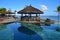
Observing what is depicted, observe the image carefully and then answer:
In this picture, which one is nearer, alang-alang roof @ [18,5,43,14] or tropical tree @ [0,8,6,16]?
alang-alang roof @ [18,5,43,14]

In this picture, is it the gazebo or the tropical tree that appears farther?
the tropical tree

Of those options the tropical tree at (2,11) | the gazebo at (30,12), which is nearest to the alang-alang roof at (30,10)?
the gazebo at (30,12)

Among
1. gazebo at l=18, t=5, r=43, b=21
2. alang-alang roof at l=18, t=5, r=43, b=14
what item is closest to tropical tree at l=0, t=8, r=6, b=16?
gazebo at l=18, t=5, r=43, b=21

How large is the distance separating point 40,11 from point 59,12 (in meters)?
3.56

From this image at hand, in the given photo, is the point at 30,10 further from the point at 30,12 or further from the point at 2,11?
the point at 2,11

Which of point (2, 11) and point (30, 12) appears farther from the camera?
point (2, 11)

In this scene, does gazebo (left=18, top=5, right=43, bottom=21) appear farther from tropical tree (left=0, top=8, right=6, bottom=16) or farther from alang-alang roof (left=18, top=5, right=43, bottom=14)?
tropical tree (left=0, top=8, right=6, bottom=16)

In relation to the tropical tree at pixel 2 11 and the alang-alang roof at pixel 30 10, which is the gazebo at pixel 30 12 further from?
the tropical tree at pixel 2 11

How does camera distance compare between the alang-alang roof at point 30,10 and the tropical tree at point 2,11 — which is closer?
the alang-alang roof at point 30,10

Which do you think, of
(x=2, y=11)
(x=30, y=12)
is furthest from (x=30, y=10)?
(x=2, y=11)

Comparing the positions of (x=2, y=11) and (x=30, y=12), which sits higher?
(x=2, y=11)

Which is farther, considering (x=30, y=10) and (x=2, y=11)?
(x=2, y=11)

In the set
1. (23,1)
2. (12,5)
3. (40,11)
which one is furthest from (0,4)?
(40,11)

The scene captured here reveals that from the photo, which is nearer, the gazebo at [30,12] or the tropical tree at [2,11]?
the gazebo at [30,12]
